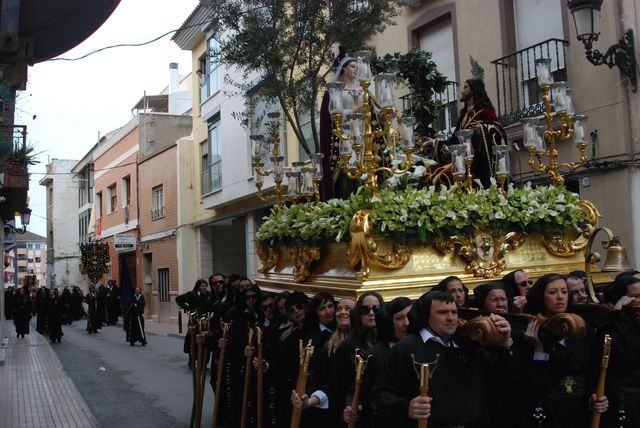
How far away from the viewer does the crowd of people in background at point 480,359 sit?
3.75m

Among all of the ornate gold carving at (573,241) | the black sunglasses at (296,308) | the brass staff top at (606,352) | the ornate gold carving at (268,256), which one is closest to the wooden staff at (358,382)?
the brass staff top at (606,352)

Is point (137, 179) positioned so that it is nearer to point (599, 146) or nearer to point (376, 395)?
point (599, 146)

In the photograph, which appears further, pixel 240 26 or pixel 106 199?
pixel 106 199

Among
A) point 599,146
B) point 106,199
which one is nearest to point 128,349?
point 599,146

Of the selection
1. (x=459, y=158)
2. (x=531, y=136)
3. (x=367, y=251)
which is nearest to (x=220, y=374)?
(x=367, y=251)

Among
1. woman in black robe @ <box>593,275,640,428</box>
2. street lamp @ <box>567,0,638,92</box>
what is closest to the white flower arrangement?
woman in black robe @ <box>593,275,640,428</box>

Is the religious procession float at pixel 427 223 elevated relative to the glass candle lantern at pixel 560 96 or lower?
lower

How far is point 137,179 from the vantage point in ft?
108

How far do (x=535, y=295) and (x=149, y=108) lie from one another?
38.1 meters

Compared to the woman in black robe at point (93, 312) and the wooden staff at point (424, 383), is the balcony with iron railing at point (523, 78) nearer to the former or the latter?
the wooden staff at point (424, 383)

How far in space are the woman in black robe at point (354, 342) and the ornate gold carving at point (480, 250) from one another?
87 cm

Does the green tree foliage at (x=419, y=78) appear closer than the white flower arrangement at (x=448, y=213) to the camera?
No

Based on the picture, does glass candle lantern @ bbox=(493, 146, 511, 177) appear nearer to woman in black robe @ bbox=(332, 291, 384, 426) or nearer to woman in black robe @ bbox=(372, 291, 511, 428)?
woman in black robe @ bbox=(332, 291, 384, 426)

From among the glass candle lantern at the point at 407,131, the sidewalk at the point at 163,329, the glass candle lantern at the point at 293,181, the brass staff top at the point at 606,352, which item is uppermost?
the glass candle lantern at the point at 407,131
